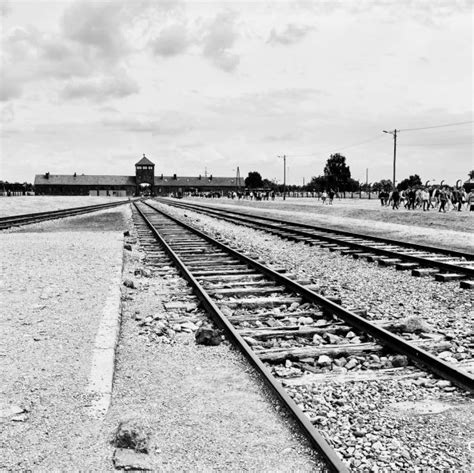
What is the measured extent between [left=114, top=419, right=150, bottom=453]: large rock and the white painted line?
44 centimetres

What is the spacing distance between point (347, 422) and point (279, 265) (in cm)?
715

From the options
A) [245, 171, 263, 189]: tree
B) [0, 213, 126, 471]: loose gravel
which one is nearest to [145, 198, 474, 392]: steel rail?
[0, 213, 126, 471]: loose gravel

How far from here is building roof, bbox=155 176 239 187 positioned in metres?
172

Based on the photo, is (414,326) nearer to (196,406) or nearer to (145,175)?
(196,406)

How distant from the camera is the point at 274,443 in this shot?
10.2 ft

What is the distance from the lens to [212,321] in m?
6.01

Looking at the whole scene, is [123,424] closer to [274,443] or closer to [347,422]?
[274,443]

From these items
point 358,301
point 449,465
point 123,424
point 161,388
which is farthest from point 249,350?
point 358,301

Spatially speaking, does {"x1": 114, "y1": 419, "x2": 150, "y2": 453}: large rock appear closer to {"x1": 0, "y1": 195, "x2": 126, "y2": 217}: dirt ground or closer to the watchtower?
{"x1": 0, "y1": 195, "x2": 126, "y2": 217}: dirt ground

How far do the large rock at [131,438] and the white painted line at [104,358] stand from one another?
0.44 meters

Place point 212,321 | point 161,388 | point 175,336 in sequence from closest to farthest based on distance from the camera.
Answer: point 161,388
point 175,336
point 212,321

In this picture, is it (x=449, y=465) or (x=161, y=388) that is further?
(x=161, y=388)

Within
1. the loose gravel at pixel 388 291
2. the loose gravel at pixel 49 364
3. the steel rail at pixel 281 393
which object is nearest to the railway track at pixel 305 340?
the steel rail at pixel 281 393

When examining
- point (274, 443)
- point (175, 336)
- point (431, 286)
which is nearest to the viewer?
point (274, 443)
